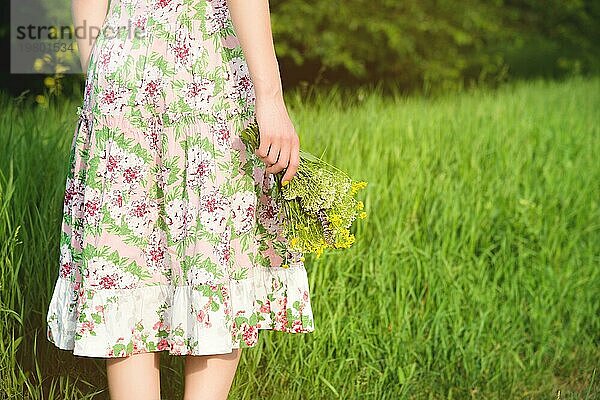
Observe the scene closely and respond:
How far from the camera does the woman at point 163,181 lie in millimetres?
1871

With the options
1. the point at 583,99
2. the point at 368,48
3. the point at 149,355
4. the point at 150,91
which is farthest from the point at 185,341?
the point at 368,48

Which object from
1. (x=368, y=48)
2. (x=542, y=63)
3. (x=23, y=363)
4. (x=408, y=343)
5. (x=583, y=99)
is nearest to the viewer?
(x=23, y=363)

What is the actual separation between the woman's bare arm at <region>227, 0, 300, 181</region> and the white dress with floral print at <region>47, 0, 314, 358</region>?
0.10m

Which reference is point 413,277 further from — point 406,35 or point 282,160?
point 406,35

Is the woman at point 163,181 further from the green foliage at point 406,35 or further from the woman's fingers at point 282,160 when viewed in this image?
the green foliage at point 406,35

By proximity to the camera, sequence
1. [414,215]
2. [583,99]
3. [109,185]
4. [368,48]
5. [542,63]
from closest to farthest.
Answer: [109,185] < [414,215] < [583,99] < [368,48] < [542,63]

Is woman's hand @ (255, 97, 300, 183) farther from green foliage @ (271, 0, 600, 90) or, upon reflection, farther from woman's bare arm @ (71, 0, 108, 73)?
green foliage @ (271, 0, 600, 90)

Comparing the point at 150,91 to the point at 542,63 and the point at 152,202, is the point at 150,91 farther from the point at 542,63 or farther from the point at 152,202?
the point at 542,63

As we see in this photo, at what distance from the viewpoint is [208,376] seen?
196cm

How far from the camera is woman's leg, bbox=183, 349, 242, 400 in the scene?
196 cm

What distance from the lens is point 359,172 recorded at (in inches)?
143

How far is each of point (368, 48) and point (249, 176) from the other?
5.82m

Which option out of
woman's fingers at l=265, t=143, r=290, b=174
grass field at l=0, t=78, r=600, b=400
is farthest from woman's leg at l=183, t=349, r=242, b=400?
grass field at l=0, t=78, r=600, b=400

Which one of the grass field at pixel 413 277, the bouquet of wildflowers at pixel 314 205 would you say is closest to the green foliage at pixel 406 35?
the grass field at pixel 413 277
